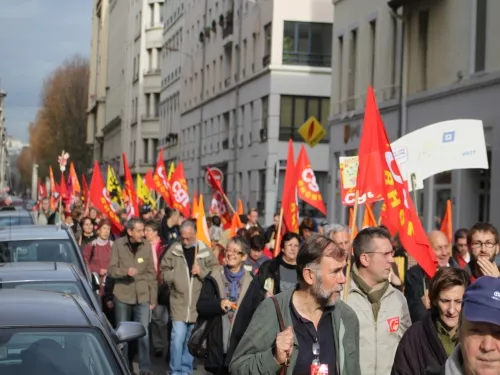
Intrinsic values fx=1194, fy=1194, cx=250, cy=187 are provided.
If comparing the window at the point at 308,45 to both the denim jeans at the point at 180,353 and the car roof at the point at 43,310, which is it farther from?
the car roof at the point at 43,310

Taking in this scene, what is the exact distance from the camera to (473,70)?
23.4 m

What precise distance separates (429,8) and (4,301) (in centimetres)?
2096

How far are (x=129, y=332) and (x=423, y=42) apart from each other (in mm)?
20593

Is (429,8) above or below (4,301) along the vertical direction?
above

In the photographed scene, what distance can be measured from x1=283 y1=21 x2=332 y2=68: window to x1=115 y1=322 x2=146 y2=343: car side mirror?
1465 inches

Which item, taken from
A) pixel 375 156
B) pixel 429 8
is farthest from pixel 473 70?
pixel 375 156

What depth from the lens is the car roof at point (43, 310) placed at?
20.3 feet

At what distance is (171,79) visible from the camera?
74.6 m

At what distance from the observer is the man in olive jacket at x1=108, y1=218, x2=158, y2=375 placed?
44.2 ft

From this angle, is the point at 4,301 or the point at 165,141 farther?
the point at 165,141

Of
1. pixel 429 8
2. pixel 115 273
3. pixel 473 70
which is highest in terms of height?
pixel 429 8

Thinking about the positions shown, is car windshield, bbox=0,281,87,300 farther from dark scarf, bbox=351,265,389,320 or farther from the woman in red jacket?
the woman in red jacket

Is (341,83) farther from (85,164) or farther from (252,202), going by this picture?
(85,164)

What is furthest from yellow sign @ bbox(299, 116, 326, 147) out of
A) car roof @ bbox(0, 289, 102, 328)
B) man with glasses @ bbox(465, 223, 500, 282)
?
car roof @ bbox(0, 289, 102, 328)
